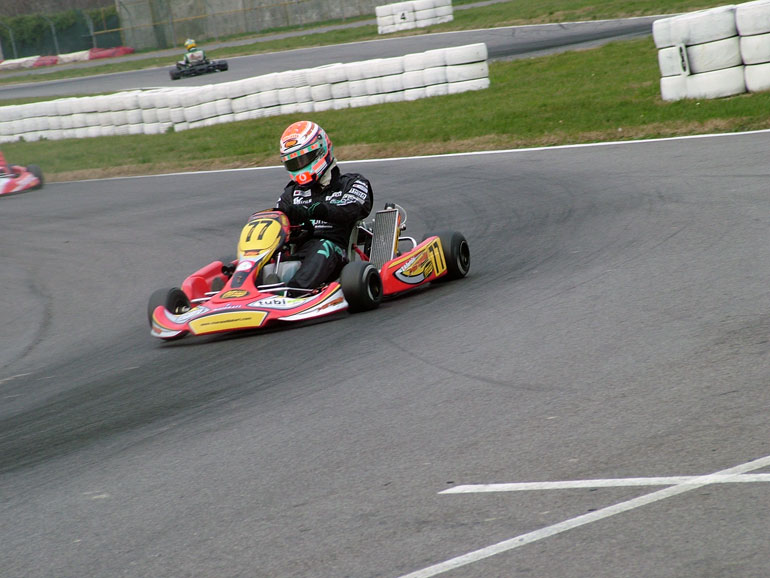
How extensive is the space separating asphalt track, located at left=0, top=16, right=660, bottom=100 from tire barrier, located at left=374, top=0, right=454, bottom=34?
5.34 ft

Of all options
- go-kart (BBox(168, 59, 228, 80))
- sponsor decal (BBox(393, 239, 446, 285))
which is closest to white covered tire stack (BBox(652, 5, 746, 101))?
sponsor decal (BBox(393, 239, 446, 285))

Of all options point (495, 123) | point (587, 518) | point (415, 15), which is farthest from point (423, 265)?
point (415, 15)

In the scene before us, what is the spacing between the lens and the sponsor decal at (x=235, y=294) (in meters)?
6.59

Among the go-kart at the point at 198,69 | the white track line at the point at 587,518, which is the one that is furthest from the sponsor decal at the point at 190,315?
the go-kart at the point at 198,69

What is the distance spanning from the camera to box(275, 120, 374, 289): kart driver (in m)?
6.99

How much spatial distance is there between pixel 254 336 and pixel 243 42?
1440 inches

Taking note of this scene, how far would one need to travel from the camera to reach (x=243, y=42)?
136 ft

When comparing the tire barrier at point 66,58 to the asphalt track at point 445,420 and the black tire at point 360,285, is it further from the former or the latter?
the black tire at point 360,285

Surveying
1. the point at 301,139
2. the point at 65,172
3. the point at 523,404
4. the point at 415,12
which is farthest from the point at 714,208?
the point at 415,12

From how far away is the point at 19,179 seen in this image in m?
16.8

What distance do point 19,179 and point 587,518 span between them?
15271 millimetres

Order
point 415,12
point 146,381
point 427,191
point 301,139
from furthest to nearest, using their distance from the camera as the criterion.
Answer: point 415,12 < point 427,191 < point 301,139 < point 146,381

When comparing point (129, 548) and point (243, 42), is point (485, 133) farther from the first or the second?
point (243, 42)

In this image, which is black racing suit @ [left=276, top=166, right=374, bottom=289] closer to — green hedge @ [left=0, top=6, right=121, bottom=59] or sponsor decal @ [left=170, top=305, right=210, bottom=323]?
sponsor decal @ [left=170, top=305, right=210, bottom=323]
